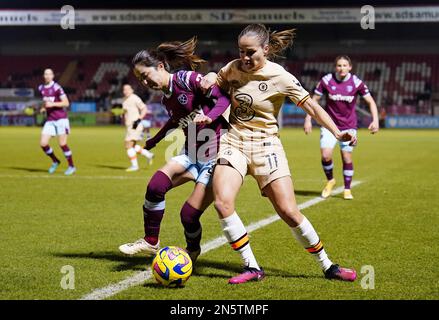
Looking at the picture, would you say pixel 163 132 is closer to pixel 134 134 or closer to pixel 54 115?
pixel 54 115

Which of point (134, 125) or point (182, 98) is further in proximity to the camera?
point (134, 125)

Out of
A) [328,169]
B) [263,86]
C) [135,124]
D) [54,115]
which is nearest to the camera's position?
[263,86]

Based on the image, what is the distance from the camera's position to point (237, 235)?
5.44 metres

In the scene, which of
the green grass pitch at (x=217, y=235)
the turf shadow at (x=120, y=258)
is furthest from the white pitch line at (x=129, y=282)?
the turf shadow at (x=120, y=258)

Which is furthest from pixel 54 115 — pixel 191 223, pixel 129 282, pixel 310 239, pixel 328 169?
pixel 310 239

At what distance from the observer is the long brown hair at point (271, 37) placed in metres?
5.24

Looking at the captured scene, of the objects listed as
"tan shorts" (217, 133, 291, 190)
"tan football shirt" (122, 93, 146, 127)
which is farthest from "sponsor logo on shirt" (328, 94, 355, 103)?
"tan football shirt" (122, 93, 146, 127)

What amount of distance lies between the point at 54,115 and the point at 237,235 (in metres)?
10.7

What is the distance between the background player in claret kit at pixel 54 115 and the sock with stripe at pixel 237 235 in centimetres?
995

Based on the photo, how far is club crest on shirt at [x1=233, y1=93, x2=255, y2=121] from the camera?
5.43m

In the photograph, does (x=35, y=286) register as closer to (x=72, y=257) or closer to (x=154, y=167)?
(x=72, y=257)

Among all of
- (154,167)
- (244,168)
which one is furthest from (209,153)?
(154,167)

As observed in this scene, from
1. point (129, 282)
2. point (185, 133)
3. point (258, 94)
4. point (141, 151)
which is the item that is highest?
point (258, 94)

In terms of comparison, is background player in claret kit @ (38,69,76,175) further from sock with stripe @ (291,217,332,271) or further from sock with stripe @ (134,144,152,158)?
sock with stripe @ (291,217,332,271)
